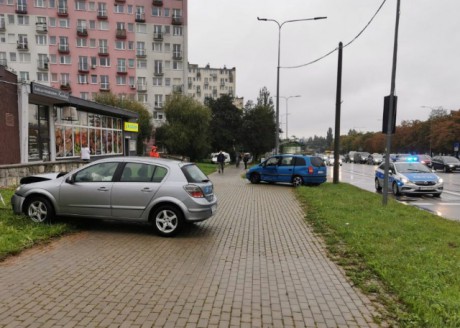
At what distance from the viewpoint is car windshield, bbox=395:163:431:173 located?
17312 millimetres

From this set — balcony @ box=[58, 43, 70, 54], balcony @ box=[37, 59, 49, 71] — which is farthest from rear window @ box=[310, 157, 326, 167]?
balcony @ box=[37, 59, 49, 71]

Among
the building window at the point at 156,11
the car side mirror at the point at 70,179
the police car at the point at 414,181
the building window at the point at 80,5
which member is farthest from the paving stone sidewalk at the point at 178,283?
the building window at the point at 80,5

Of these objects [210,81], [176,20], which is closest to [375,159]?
[176,20]

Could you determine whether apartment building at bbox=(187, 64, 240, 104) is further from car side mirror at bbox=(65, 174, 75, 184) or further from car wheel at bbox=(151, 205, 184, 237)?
car wheel at bbox=(151, 205, 184, 237)

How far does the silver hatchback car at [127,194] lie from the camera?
24.7 ft

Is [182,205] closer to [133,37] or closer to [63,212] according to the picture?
[63,212]

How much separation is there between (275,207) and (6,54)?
2701 inches

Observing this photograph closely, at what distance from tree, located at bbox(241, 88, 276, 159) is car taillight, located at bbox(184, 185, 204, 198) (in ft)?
173

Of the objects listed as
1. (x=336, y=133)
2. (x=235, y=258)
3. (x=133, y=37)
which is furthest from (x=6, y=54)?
(x=235, y=258)

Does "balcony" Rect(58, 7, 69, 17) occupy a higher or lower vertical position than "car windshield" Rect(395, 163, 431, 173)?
higher

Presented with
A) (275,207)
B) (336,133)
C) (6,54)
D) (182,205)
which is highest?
(6,54)

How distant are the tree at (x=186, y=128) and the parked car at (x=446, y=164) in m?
23.7

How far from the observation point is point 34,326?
3.69 meters

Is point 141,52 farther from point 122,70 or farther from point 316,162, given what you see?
point 316,162
